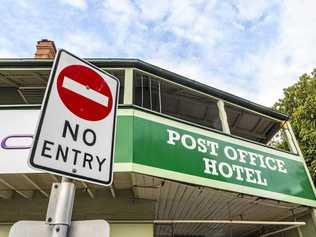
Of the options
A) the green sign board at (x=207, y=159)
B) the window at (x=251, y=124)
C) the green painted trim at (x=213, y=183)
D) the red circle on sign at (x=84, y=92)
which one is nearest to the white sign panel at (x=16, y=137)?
the green sign board at (x=207, y=159)

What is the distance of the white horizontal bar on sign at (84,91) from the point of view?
1.96 metres

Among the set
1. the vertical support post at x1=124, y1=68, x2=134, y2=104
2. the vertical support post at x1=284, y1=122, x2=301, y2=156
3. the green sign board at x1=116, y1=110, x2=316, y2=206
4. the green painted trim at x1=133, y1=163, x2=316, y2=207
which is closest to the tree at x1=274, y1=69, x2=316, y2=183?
the vertical support post at x1=284, y1=122, x2=301, y2=156

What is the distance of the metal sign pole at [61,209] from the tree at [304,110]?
13.8 m

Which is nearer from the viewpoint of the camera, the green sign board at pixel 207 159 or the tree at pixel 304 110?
the green sign board at pixel 207 159

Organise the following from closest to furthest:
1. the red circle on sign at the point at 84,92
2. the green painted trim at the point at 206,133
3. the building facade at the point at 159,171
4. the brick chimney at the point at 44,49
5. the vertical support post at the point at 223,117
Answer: the red circle on sign at the point at 84,92 → the building facade at the point at 159,171 → the green painted trim at the point at 206,133 → the vertical support post at the point at 223,117 → the brick chimney at the point at 44,49

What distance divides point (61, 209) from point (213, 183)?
16.5 feet

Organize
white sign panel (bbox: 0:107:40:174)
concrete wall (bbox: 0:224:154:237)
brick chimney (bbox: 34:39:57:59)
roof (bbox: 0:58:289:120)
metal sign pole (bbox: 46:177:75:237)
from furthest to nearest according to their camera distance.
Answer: brick chimney (bbox: 34:39:57:59)
roof (bbox: 0:58:289:120)
concrete wall (bbox: 0:224:154:237)
white sign panel (bbox: 0:107:40:174)
metal sign pole (bbox: 46:177:75:237)

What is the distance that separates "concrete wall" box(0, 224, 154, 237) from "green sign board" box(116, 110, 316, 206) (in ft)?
4.20

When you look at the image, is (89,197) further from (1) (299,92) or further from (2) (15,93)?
(1) (299,92)

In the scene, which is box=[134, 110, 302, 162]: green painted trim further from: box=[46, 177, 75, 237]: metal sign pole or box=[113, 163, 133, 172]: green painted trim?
box=[46, 177, 75, 237]: metal sign pole

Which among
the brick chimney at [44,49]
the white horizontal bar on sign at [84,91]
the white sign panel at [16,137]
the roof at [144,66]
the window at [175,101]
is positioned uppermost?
the brick chimney at [44,49]

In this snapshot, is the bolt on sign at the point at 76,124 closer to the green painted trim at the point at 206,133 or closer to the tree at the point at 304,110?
the green painted trim at the point at 206,133

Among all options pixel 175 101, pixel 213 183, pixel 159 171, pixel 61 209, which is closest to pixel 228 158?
pixel 213 183

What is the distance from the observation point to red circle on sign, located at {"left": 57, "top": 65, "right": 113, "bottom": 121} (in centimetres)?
192
